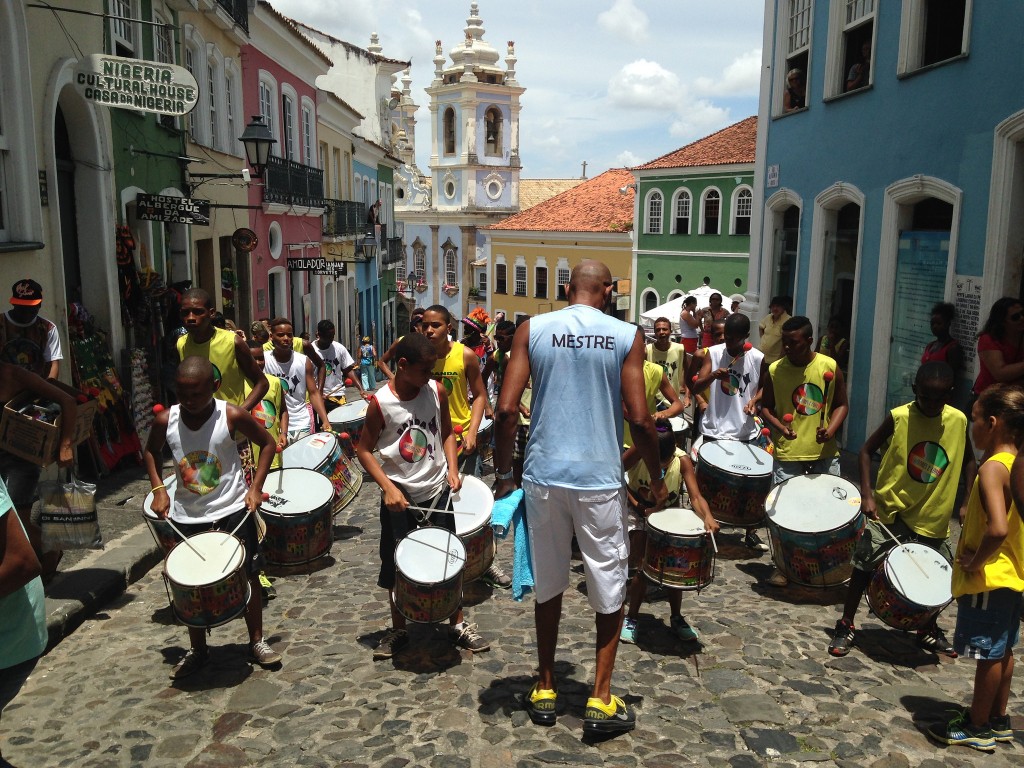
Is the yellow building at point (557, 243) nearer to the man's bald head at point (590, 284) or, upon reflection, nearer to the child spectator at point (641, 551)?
the child spectator at point (641, 551)

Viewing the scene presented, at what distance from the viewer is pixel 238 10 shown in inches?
654

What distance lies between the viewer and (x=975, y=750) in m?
4.24

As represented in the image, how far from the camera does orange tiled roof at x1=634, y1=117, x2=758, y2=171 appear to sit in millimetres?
34219

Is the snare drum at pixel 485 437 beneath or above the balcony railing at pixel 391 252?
beneath

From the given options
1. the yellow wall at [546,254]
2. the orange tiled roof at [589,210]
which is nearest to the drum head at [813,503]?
the yellow wall at [546,254]

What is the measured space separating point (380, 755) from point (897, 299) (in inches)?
354

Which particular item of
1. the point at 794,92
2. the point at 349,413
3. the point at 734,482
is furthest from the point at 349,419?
the point at 794,92

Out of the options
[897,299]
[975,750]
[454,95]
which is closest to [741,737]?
[975,750]

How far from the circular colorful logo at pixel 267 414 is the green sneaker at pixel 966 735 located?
16.9 ft

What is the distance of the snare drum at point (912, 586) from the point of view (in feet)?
16.1

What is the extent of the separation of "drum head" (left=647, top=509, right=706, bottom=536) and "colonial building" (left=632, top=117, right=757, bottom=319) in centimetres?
2924

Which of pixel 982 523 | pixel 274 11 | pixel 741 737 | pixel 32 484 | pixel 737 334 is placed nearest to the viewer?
pixel 982 523

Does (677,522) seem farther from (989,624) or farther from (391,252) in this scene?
(391,252)

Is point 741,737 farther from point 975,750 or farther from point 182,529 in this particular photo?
point 182,529
